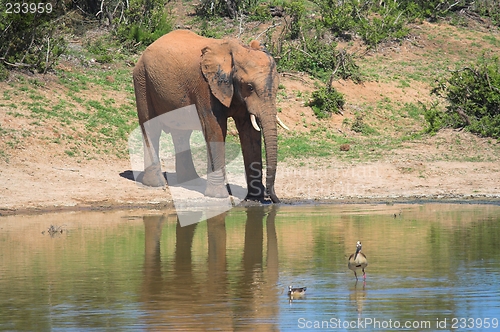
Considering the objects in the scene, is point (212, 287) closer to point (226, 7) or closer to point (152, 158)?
point (152, 158)

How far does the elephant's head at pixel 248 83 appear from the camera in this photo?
14.3 metres

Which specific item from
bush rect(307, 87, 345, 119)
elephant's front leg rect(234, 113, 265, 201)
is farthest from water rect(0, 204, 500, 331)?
bush rect(307, 87, 345, 119)

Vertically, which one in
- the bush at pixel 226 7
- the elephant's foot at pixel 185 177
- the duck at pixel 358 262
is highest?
the bush at pixel 226 7

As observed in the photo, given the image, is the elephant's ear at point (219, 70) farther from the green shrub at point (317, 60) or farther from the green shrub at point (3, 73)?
the green shrub at point (317, 60)

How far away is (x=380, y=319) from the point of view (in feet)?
25.6

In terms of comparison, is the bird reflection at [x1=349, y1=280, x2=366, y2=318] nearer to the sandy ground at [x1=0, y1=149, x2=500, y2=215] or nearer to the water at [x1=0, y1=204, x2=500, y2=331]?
the water at [x1=0, y1=204, x2=500, y2=331]

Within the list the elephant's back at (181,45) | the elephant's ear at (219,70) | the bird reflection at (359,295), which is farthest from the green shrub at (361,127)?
the bird reflection at (359,295)

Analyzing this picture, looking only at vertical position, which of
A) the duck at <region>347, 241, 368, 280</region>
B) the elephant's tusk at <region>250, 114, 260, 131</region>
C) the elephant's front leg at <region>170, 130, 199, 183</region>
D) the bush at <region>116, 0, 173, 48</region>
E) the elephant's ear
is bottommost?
the duck at <region>347, 241, 368, 280</region>

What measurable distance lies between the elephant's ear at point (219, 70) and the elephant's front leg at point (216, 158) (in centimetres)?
53

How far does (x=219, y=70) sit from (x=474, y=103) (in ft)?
25.9

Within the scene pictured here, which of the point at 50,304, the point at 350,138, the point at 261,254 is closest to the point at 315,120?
the point at 350,138

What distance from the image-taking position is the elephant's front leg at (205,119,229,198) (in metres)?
15.1

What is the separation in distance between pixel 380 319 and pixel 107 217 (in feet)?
23.2

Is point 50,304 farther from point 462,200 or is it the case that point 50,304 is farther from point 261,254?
point 462,200
